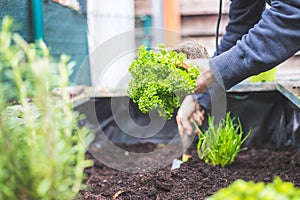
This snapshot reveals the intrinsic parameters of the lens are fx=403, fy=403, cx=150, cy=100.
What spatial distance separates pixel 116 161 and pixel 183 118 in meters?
0.60

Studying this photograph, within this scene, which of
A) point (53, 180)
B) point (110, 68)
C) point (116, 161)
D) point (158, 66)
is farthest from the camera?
point (116, 161)

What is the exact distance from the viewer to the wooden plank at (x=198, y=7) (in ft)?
15.2

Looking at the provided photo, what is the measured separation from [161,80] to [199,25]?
3.26m

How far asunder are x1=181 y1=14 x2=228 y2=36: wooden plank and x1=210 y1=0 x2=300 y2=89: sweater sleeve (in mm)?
3082

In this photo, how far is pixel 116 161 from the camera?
8.40 ft

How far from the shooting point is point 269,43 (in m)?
1.50

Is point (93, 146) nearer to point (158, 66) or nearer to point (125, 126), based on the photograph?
point (125, 126)

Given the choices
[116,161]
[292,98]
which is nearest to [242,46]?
[292,98]

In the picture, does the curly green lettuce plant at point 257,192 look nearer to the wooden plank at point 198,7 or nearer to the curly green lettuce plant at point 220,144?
the curly green lettuce plant at point 220,144

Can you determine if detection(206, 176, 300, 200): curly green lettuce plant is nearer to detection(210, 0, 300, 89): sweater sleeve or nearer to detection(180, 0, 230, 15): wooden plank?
detection(210, 0, 300, 89): sweater sleeve

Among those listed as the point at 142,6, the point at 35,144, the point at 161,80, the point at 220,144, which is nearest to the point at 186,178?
the point at 220,144

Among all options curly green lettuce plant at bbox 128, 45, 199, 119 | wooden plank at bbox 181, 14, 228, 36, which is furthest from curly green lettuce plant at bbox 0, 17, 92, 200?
wooden plank at bbox 181, 14, 228, 36

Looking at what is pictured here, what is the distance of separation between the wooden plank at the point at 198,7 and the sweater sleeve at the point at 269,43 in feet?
10.3

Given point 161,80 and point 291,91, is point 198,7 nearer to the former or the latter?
point 291,91
